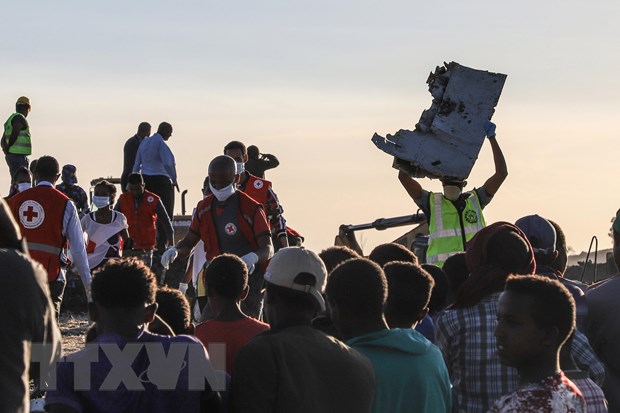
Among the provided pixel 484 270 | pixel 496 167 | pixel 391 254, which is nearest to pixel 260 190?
pixel 496 167

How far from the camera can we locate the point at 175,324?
6.62m

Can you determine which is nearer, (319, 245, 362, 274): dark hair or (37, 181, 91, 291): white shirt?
(319, 245, 362, 274): dark hair

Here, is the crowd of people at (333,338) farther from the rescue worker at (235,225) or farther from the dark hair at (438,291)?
the rescue worker at (235,225)

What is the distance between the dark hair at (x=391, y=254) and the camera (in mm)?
8312

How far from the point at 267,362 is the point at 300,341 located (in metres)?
0.22

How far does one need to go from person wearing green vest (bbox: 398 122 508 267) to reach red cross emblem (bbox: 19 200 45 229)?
3064mm

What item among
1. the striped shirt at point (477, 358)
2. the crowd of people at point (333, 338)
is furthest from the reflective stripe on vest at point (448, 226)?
the striped shirt at point (477, 358)

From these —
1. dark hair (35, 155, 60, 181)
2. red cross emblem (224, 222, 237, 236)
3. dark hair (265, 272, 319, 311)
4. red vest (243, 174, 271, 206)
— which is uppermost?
dark hair (35, 155, 60, 181)

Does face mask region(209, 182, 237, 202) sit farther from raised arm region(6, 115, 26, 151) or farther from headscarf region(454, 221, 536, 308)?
raised arm region(6, 115, 26, 151)

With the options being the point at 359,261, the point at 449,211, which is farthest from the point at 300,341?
the point at 449,211

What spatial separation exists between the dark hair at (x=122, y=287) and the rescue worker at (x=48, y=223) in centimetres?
670

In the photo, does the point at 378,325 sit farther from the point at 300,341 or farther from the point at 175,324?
the point at 175,324

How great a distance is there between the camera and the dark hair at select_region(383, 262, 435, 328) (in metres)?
6.73

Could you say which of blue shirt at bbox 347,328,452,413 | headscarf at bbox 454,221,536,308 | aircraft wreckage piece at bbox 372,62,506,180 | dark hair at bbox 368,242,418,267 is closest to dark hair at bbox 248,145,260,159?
aircraft wreckage piece at bbox 372,62,506,180
